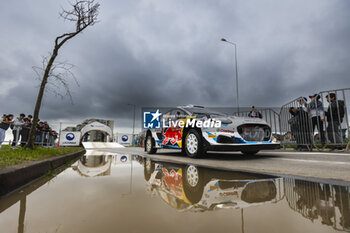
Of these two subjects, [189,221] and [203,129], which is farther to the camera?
[203,129]

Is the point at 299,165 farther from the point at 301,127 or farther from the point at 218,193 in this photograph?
the point at 301,127

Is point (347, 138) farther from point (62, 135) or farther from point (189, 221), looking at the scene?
point (62, 135)

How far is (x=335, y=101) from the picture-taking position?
6.32 meters

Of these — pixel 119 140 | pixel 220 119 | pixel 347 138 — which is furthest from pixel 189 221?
pixel 119 140

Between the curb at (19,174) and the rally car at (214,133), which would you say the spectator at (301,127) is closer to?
the rally car at (214,133)

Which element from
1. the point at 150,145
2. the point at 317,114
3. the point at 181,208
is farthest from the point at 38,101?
the point at 317,114

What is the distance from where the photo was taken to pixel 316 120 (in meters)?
6.88

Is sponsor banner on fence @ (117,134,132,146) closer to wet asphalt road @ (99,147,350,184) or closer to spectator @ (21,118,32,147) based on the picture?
spectator @ (21,118,32,147)

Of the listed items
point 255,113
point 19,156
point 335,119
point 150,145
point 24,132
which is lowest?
point 19,156

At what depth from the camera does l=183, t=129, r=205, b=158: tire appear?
509cm

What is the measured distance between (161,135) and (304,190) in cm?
533

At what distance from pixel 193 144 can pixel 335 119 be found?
16.0ft

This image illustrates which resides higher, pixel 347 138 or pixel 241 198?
pixel 347 138

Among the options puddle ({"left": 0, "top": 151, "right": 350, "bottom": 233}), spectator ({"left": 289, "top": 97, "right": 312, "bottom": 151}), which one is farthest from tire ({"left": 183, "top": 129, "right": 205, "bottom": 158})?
spectator ({"left": 289, "top": 97, "right": 312, "bottom": 151})
